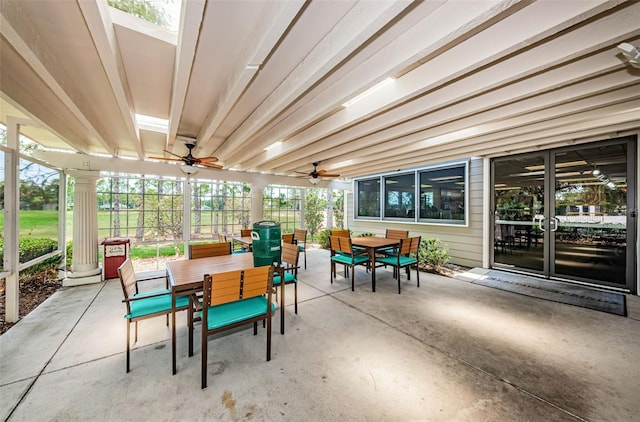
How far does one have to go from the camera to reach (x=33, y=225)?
3.47m

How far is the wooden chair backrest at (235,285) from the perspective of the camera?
177 centimetres

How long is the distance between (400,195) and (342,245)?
3.62 m

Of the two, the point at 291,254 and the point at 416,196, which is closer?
the point at 291,254

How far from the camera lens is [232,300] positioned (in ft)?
6.12

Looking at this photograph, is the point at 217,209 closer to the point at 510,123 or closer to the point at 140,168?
the point at 140,168

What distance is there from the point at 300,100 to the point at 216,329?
7.93 feet

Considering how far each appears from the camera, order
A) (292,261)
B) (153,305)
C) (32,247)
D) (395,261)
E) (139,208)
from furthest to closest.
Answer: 1. (139,208)
2. (395,261)
3. (32,247)
4. (292,261)
5. (153,305)

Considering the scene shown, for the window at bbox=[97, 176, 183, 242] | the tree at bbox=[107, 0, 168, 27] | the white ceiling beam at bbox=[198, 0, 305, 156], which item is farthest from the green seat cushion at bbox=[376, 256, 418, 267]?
the window at bbox=[97, 176, 183, 242]

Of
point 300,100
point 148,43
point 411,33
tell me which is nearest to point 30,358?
point 148,43

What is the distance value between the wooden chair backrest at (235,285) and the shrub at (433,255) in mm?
4301

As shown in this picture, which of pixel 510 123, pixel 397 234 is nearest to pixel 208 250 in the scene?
pixel 397 234

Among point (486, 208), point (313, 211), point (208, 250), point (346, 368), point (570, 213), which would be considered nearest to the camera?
point (346, 368)

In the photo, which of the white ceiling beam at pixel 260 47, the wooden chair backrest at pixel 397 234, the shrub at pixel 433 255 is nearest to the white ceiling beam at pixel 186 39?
the white ceiling beam at pixel 260 47

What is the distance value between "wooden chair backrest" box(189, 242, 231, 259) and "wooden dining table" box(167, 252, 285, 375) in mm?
360
